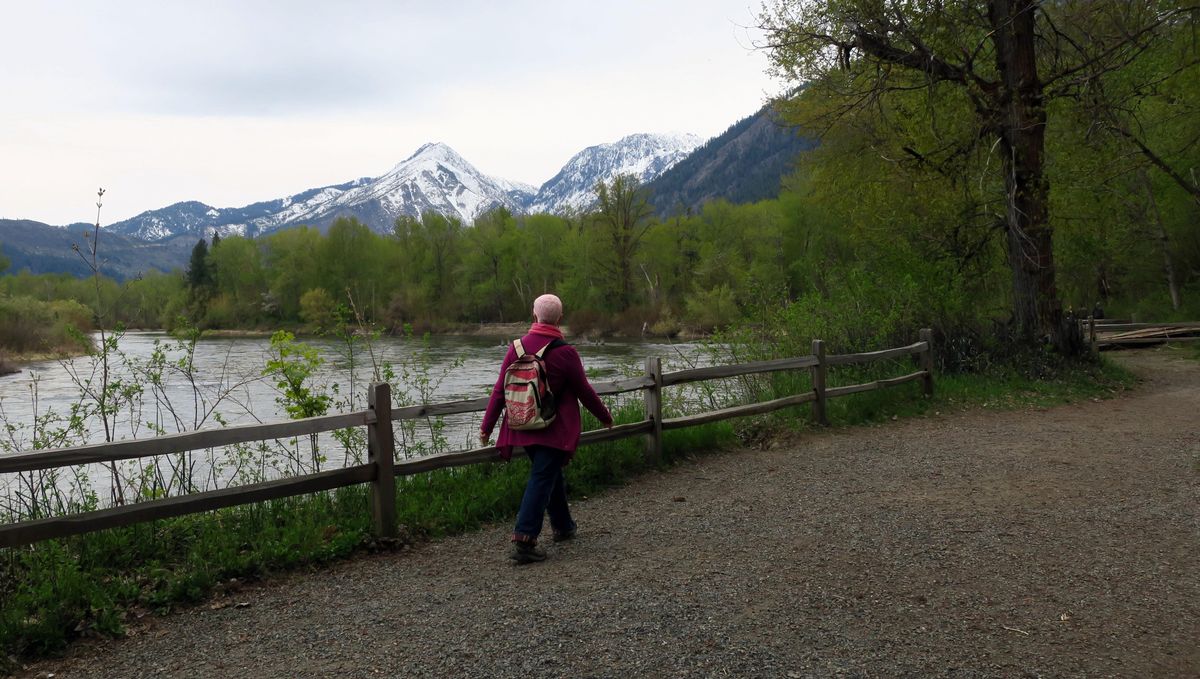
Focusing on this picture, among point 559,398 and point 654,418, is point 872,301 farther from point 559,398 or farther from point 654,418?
point 559,398

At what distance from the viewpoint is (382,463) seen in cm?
644

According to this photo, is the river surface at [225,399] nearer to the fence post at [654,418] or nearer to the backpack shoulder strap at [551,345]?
the fence post at [654,418]

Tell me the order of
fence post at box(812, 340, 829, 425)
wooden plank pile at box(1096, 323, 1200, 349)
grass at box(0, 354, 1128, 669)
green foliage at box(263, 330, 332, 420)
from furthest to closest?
wooden plank pile at box(1096, 323, 1200, 349), fence post at box(812, 340, 829, 425), green foliage at box(263, 330, 332, 420), grass at box(0, 354, 1128, 669)

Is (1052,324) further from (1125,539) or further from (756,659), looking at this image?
(756,659)

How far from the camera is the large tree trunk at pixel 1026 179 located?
14.6 metres

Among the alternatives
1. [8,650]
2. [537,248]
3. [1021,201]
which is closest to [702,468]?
[8,650]

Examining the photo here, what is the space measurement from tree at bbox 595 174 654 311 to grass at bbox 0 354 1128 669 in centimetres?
5083

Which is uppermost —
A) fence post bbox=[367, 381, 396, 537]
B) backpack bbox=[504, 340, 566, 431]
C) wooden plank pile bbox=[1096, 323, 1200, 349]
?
backpack bbox=[504, 340, 566, 431]

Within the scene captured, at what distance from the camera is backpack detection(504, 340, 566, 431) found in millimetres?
5930

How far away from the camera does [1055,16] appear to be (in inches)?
633

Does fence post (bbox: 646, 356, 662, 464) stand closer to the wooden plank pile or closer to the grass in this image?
the grass

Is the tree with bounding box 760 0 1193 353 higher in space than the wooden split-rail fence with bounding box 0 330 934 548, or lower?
higher

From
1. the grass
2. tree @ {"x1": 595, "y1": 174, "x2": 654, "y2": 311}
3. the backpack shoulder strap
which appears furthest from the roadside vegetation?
tree @ {"x1": 595, "y1": 174, "x2": 654, "y2": 311}

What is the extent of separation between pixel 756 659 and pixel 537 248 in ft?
233
